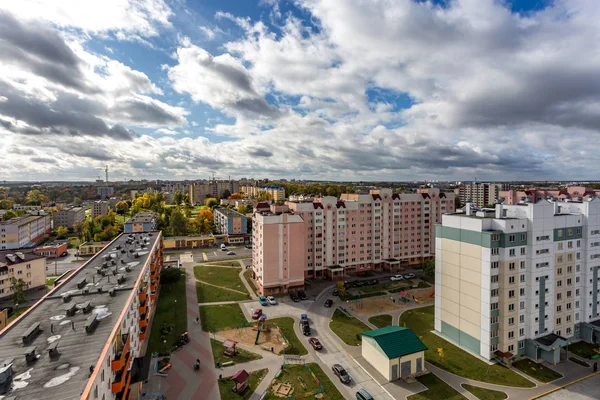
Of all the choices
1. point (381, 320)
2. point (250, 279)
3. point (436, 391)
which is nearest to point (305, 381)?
point (436, 391)

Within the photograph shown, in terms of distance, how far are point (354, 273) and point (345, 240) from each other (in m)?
7.73

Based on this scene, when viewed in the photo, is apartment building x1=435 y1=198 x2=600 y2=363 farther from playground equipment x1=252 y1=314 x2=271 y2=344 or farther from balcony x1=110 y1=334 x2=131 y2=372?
balcony x1=110 y1=334 x2=131 y2=372

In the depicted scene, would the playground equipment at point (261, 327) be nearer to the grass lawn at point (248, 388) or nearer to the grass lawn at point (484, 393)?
the grass lawn at point (248, 388)

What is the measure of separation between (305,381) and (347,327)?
43.3 ft

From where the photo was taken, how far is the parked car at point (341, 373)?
2981 cm

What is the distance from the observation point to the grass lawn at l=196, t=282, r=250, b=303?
167 ft

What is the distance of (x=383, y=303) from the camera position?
50.3 metres

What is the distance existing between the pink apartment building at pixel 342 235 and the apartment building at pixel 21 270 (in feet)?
130

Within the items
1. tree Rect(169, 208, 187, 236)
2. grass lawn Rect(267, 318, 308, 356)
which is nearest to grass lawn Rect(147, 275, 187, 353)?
grass lawn Rect(267, 318, 308, 356)

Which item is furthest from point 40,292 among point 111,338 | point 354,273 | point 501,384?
point 501,384

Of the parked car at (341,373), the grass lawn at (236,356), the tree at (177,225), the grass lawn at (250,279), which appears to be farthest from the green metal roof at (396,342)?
the tree at (177,225)

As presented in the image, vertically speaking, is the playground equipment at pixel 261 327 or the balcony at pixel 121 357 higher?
the balcony at pixel 121 357

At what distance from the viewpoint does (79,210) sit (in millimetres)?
119625

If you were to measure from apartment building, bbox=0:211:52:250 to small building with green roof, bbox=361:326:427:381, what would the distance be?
311 feet
